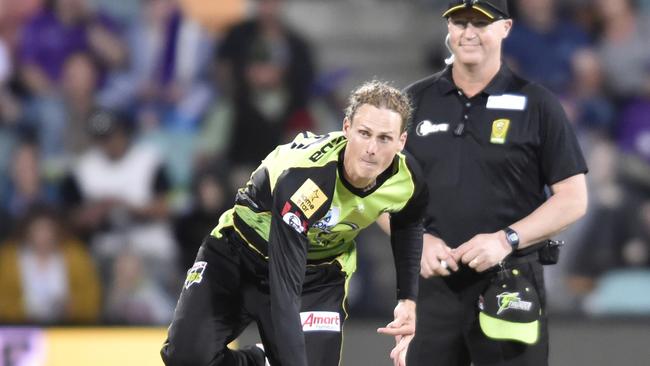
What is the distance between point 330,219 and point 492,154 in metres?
0.79

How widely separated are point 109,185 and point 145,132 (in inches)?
18.4

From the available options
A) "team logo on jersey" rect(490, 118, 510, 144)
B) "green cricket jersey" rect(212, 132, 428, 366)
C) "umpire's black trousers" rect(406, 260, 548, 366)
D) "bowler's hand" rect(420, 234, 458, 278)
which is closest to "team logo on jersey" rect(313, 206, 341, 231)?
"green cricket jersey" rect(212, 132, 428, 366)

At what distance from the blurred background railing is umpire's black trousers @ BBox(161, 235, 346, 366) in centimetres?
336

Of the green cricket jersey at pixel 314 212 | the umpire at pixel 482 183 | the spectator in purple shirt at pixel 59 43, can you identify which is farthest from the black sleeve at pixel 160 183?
the umpire at pixel 482 183

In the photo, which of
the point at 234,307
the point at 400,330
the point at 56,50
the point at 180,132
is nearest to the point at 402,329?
the point at 400,330

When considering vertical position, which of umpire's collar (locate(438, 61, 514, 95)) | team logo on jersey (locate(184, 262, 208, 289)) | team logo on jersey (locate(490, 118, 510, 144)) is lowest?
team logo on jersey (locate(184, 262, 208, 289))

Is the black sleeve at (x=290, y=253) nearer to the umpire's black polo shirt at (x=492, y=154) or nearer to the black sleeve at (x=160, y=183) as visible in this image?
the umpire's black polo shirt at (x=492, y=154)

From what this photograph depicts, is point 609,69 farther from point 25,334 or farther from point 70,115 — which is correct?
point 25,334

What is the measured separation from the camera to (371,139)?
4.20 metres

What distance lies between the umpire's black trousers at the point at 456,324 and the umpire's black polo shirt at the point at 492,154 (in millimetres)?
183

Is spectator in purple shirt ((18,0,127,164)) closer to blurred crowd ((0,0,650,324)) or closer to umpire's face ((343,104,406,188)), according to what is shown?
blurred crowd ((0,0,650,324))

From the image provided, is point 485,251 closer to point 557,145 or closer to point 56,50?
point 557,145

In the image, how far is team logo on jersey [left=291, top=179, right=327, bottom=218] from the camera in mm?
4191

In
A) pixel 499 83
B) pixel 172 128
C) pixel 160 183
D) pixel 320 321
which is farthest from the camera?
pixel 172 128
